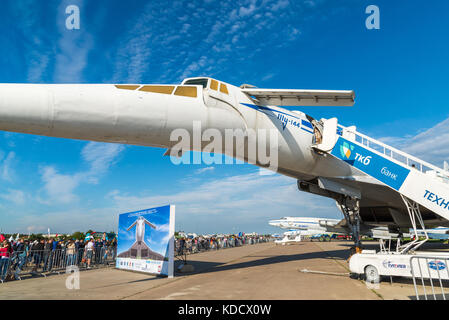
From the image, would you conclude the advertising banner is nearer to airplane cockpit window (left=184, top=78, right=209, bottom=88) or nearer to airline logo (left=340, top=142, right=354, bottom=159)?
airplane cockpit window (left=184, top=78, right=209, bottom=88)

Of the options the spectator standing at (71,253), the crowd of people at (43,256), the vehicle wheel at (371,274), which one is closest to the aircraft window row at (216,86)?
the vehicle wheel at (371,274)

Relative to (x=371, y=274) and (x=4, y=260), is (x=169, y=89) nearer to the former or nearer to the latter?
(x=371, y=274)

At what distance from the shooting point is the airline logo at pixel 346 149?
11.1 meters

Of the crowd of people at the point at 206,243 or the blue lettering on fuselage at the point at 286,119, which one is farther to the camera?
the crowd of people at the point at 206,243

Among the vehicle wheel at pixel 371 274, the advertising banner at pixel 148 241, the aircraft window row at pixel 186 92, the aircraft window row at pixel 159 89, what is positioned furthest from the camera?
the advertising banner at pixel 148 241

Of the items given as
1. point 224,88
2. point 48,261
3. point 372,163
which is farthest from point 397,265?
point 48,261

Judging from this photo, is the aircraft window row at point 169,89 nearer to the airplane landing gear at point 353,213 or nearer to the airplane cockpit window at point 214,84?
the airplane cockpit window at point 214,84

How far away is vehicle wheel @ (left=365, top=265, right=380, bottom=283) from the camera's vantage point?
8.07 meters

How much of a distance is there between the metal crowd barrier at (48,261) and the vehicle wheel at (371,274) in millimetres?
11249

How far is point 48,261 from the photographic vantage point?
42.9 feet

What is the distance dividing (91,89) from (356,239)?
10.6 meters

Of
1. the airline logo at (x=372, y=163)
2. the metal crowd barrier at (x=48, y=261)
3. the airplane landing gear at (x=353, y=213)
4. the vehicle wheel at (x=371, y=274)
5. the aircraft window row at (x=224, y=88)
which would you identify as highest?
the aircraft window row at (x=224, y=88)

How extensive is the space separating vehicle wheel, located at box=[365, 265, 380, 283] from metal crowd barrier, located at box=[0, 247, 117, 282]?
1125 cm
